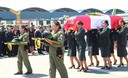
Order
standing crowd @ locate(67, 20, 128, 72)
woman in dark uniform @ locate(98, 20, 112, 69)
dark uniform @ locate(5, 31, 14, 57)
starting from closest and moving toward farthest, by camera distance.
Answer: standing crowd @ locate(67, 20, 128, 72), woman in dark uniform @ locate(98, 20, 112, 69), dark uniform @ locate(5, 31, 14, 57)

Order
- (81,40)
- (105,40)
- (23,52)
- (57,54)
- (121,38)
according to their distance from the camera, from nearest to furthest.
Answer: (57,54) < (23,52) < (81,40) < (105,40) < (121,38)

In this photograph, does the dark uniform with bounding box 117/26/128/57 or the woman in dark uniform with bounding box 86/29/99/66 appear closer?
the dark uniform with bounding box 117/26/128/57

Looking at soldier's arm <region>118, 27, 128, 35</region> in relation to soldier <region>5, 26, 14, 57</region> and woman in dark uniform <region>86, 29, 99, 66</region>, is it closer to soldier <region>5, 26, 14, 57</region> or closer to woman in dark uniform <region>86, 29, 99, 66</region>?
woman in dark uniform <region>86, 29, 99, 66</region>

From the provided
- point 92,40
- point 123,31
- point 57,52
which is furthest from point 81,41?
point 57,52

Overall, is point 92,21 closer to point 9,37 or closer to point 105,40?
point 105,40

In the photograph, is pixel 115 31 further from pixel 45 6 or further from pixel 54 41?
pixel 45 6

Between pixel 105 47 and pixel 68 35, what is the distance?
136 cm

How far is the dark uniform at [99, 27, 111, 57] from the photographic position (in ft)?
36.5

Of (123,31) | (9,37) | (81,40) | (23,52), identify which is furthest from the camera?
(9,37)

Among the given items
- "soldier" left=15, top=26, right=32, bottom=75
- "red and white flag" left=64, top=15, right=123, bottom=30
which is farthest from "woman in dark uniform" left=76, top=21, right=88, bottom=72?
"soldier" left=15, top=26, right=32, bottom=75

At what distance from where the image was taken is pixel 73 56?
11711mm

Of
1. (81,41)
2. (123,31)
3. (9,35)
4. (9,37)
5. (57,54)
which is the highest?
(123,31)

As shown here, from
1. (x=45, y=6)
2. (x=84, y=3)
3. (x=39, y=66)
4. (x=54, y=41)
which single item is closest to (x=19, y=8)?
(x=45, y=6)

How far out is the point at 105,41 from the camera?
11266 millimetres
